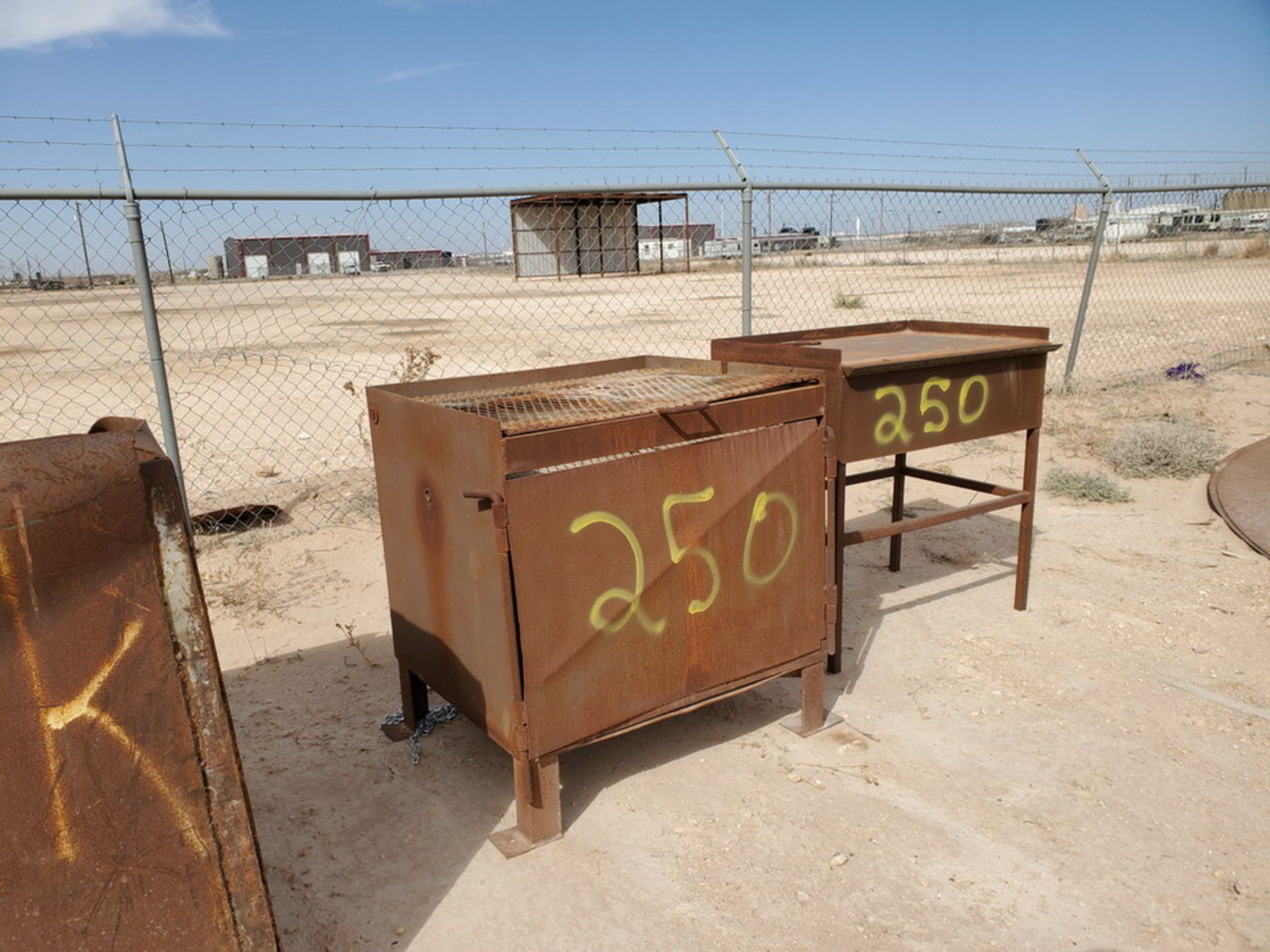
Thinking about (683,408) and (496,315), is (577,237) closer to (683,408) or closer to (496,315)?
(496,315)

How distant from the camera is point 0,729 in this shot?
1.63 meters

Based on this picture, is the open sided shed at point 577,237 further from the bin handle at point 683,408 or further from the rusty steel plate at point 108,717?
the rusty steel plate at point 108,717

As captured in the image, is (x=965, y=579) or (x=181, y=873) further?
(x=965, y=579)

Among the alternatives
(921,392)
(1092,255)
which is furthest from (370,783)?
(1092,255)

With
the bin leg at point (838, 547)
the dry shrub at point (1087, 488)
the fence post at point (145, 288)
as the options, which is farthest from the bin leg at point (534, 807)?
the dry shrub at point (1087, 488)

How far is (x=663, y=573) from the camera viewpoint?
2854 mm

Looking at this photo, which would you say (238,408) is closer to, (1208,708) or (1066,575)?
(1066,575)

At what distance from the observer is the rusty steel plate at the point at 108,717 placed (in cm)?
164

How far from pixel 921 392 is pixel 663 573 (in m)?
1.54

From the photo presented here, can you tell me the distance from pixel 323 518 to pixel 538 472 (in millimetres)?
3648

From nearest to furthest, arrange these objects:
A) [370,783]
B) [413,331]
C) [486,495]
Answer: [486,495] < [370,783] < [413,331]

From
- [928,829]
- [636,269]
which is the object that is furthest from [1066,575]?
[636,269]

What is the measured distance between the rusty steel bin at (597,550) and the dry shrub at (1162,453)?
4.31 metres

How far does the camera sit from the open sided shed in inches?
1200
